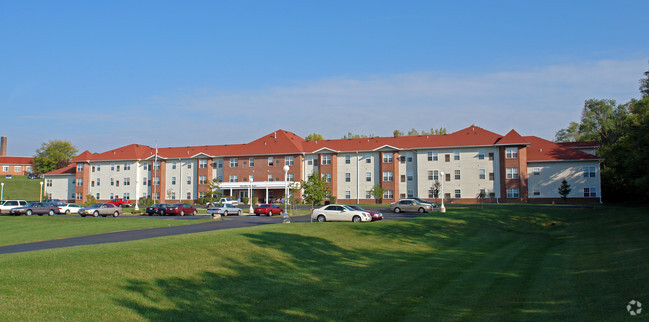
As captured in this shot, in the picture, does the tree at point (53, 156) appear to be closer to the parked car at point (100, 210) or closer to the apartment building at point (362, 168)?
the apartment building at point (362, 168)

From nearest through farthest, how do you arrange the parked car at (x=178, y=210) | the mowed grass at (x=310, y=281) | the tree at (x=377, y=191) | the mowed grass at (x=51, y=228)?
1. the mowed grass at (x=310, y=281)
2. the mowed grass at (x=51, y=228)
3. the parked car at (x=178, y=210)
4. the tree at (x=377, y=191)

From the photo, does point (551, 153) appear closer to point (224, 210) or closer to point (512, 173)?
point (512, 173)

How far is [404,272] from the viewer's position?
15.1 meters

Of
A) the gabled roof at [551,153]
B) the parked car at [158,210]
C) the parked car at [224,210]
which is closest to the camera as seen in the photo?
the parked car at [224,210]

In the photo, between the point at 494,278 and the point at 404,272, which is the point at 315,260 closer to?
the point at 404,272

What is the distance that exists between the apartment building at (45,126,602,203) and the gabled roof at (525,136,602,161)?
0.39 feet

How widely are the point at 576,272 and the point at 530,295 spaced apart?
413 centimetres

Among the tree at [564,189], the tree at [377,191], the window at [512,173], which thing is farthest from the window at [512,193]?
the tree at [377,191]

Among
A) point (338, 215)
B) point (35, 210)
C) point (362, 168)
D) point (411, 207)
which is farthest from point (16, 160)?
point (338, 215)

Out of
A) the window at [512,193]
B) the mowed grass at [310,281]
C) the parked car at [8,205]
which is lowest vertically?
the mowed grass at [310,281]

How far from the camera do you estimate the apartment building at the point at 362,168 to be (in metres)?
65.3

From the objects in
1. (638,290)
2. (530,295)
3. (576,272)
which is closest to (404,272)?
(530,295)

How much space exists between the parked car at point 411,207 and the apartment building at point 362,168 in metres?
7.72

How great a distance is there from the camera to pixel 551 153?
6619 centimetres
